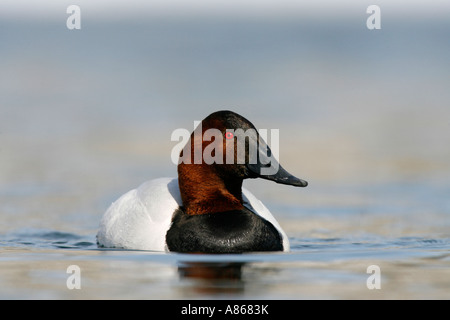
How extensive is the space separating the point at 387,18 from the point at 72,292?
15207 millimetres

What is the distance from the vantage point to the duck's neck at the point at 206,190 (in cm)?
775

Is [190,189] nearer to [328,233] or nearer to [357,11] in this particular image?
[328,233]

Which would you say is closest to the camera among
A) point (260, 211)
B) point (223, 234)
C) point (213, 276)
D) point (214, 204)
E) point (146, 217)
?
point (213, 276)

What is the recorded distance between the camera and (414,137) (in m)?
13.5

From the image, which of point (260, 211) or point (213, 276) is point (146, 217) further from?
point (213, 276)

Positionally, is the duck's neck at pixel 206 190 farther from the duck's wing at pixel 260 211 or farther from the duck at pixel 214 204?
the duck's wing at pixel 260 211

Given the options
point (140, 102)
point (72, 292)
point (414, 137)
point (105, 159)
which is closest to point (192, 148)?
point (72, 292)

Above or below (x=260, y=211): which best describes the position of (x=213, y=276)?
below

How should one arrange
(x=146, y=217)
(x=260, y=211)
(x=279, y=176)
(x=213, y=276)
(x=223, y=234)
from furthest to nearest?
1. (x=260, y=211)
2. (x=146, y=217)
3. (x=279, y=176)
4. (x=223, y=234)
5. (x=213, y=276)

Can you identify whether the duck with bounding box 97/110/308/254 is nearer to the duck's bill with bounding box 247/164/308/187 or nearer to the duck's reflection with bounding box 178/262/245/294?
the duck's bill with bounding box 247/164/308/187

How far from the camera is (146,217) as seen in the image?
794cm

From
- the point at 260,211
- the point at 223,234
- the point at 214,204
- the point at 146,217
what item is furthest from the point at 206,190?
the point at 260,211

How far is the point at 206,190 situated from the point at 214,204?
138mm

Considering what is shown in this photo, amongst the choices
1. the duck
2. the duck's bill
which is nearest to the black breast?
the duck
